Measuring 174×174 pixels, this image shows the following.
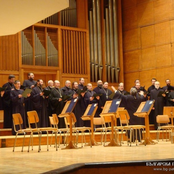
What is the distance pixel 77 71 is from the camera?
13.6m

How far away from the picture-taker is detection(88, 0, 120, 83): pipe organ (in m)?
14.0

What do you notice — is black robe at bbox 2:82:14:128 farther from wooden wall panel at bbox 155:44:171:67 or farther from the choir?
wooden wall panel at bbox 155:44:171:67

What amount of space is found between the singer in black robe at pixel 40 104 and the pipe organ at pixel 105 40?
3.32 m

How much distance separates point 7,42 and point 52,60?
1.68m

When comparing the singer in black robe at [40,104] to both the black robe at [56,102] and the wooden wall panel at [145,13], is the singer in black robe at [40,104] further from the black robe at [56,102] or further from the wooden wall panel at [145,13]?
the wooden wall panel at [145,13]

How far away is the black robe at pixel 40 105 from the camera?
10.8 meters

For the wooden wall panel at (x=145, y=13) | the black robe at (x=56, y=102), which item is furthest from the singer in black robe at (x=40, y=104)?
the wooden wall panel at (x=145, y=13)

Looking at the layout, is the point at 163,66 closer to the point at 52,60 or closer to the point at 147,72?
the point at 147,72

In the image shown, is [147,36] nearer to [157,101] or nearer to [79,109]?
[157,101]

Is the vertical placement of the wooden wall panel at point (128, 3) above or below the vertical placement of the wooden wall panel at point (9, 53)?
above

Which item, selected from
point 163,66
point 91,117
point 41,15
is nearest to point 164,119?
point 91,117

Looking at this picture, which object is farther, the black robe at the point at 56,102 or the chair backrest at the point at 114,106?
Answer: the black robe at the point at 56,102

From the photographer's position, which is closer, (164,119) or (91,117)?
(91,117)

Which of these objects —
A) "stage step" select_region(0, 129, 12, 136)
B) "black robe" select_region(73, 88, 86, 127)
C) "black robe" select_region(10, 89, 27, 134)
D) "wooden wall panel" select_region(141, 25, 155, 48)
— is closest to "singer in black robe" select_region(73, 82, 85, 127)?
"black robe" select_region(73, 88, 86, 127)
